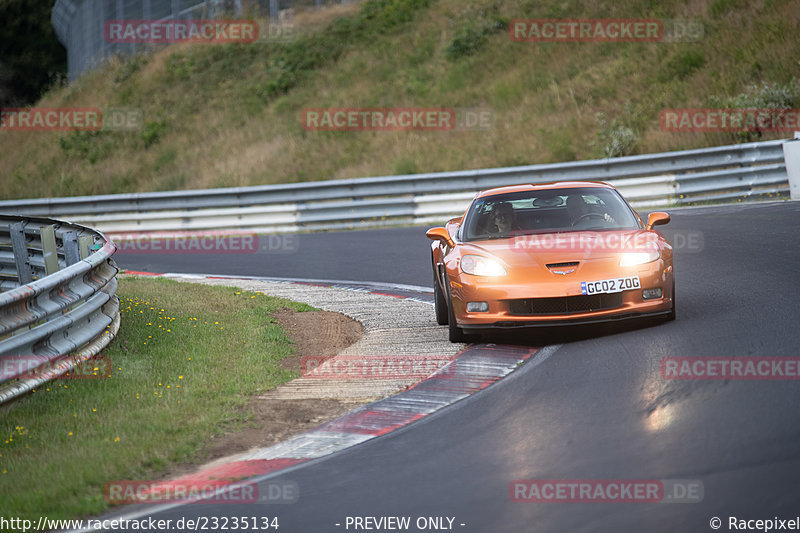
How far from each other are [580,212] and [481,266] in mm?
1467

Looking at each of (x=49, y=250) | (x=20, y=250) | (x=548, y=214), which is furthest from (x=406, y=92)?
(x=548, y=214)

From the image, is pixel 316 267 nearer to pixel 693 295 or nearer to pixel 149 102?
pixel 693 295

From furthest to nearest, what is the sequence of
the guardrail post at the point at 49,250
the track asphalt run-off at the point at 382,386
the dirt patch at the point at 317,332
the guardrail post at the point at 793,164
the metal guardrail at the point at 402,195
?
the metal guardrail at the point at 402,195 < the guardrail post at the point at 793,164 < the guardrail post at the point at 49,250 < the dirt patch at the point at 317,332 < the track asphalt run-off at the point at 382,386

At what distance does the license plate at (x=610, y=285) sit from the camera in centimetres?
790

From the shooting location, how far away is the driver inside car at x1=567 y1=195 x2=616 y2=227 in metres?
9.10


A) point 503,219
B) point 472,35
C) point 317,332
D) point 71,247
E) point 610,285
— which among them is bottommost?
point 317,332

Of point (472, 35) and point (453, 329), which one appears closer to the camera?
point (453, 329)

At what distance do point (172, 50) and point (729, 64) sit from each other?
943 inches

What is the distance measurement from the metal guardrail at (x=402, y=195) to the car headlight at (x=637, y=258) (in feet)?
32.1

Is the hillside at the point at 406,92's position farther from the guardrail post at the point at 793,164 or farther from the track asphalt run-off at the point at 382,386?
the track asphalt run-off at the point at 382,386

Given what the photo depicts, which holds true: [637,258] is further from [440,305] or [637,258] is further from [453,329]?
[440,305]

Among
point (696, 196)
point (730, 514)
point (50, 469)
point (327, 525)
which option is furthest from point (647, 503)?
point (696, 196)

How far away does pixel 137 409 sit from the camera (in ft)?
22.8

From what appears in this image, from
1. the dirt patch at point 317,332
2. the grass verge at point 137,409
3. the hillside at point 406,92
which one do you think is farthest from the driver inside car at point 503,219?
the hillside at point 406,92
